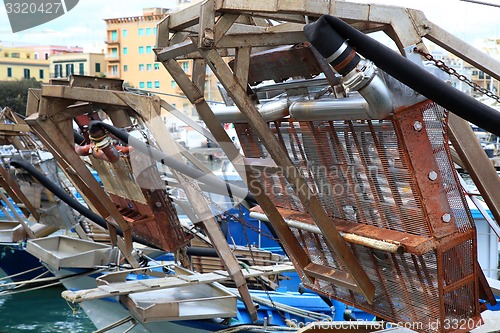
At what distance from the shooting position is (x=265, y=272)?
1041 cm

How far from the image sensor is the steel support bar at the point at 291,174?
4.90m

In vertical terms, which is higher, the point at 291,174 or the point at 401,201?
the point at 291,174

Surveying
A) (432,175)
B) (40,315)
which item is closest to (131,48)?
(40,315)

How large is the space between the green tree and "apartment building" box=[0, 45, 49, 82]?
38.0 feet

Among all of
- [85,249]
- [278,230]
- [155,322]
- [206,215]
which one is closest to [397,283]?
[278,230]

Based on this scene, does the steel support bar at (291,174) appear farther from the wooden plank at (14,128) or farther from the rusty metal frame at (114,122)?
the wooden plank at (14,128)

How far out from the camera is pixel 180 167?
28.5 feet

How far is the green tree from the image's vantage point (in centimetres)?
5481

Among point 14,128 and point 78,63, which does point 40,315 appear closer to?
point 14,128

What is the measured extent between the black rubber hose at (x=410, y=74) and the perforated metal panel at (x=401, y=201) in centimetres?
51

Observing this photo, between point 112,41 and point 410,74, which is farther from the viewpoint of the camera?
point 112,41

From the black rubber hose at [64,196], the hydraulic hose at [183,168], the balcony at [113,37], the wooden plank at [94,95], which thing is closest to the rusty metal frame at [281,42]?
the hydraulic hose at [183,168]

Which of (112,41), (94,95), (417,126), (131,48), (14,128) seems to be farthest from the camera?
(112,41)

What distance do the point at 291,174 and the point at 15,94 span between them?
56624mm
